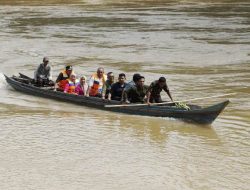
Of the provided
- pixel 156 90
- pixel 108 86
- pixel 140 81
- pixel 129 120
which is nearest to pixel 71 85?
pixel 108 86

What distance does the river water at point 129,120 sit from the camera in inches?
390

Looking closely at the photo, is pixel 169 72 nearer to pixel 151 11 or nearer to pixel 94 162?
pixel 94 162

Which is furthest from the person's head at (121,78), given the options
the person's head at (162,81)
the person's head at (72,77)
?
the person's head at (72,77)

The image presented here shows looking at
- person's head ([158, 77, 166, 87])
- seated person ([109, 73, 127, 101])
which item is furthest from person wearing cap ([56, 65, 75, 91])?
person's head ([158, 77, 166, 87])

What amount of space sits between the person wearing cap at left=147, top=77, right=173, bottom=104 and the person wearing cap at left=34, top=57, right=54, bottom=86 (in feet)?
13.9

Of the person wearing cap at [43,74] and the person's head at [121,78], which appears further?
Result: the person wearing cap at [43,74]

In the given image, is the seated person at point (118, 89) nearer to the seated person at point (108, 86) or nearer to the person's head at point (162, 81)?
the seated person at point (108, 86)

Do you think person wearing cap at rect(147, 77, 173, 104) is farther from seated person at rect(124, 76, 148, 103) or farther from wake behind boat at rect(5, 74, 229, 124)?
wake behind boat at rect(5, 74, 229, 124)

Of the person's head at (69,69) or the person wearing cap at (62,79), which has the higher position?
the person's head at (69,69)

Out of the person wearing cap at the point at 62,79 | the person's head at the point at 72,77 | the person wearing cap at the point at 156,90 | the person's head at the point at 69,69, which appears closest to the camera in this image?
the person wearing cap at the point at 156,90

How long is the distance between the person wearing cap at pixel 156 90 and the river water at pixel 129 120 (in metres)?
0.46

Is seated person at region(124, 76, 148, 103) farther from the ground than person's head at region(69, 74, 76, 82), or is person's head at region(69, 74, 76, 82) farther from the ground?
person's head at region(69, 74, 76, 82)

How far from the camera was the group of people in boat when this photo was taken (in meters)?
13.3

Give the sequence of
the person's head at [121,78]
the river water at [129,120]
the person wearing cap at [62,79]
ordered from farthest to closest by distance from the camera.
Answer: the person wearing cap at [62,79]
the person's head at [121,78]
the river water at [129,120]
